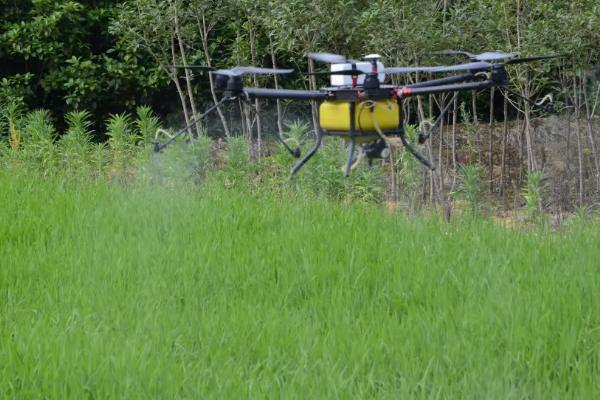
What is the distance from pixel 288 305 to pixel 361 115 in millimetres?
1443

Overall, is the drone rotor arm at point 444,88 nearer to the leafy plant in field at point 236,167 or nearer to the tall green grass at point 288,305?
the tall green grass at point 288,305

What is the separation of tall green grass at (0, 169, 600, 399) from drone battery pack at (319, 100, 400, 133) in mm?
791

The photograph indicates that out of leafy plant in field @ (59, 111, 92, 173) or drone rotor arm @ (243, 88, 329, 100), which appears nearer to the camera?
drone rotor arm @ (243, 88, 329, 100)

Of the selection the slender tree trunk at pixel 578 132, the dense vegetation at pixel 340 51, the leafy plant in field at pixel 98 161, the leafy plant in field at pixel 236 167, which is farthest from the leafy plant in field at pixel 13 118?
the slender tree trunk at pixel 578 132

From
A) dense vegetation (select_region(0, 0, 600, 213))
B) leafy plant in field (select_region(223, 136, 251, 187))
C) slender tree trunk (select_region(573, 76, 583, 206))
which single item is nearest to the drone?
dense vegetation (select_region(0, 0, 600, 213))

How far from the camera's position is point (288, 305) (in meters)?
3.46

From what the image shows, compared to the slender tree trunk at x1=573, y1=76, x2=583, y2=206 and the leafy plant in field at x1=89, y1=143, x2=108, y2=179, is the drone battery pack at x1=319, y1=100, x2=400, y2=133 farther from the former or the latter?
the slender tree trunk at x1=573, y1=76, x2=583, y2=206

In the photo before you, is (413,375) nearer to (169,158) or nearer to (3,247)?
(3,247)

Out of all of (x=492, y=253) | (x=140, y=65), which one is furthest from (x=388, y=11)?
(x=140, y=65)

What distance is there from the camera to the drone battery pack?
2164 millimetres

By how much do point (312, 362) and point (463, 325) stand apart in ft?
1.86

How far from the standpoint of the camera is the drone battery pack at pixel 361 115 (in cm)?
216

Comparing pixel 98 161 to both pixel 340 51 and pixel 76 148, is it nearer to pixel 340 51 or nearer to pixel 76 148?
pixel 76 148

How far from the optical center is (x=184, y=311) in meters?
3.32
